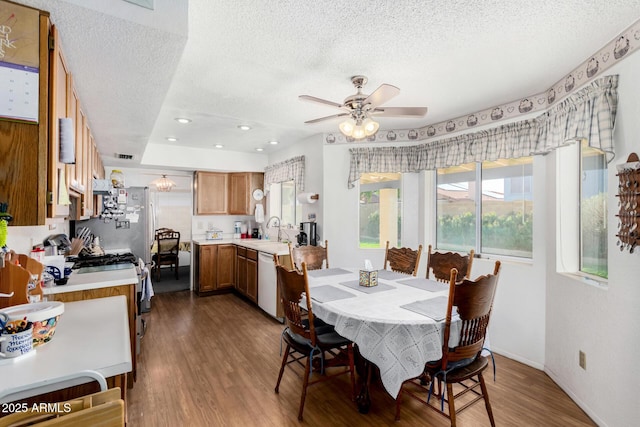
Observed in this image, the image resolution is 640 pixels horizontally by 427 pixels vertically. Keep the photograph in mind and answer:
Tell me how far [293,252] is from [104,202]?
9.58 feet

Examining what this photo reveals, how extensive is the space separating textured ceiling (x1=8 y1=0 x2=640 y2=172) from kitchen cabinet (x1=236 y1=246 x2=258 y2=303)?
2105 mm

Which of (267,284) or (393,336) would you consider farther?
(267,284)

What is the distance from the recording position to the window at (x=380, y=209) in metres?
3.96

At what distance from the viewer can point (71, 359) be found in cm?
112

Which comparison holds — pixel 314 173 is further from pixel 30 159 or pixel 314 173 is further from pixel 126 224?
pixel 30 159

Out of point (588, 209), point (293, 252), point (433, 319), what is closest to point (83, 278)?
point (293, 252)

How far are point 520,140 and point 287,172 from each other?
2.97 metres

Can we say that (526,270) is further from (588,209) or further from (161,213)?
(161,213)

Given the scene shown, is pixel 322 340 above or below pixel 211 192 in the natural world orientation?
below

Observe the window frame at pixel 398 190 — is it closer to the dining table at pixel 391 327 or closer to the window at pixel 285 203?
the window at pixel 285 203

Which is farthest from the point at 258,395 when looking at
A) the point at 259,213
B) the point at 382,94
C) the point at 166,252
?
the point at 166,252

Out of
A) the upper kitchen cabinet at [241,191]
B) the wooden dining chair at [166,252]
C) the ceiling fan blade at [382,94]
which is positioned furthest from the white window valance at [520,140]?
the wooden dining chair at [166,252]

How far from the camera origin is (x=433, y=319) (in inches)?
69.4

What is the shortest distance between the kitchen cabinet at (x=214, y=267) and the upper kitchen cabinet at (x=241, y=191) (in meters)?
0.76
